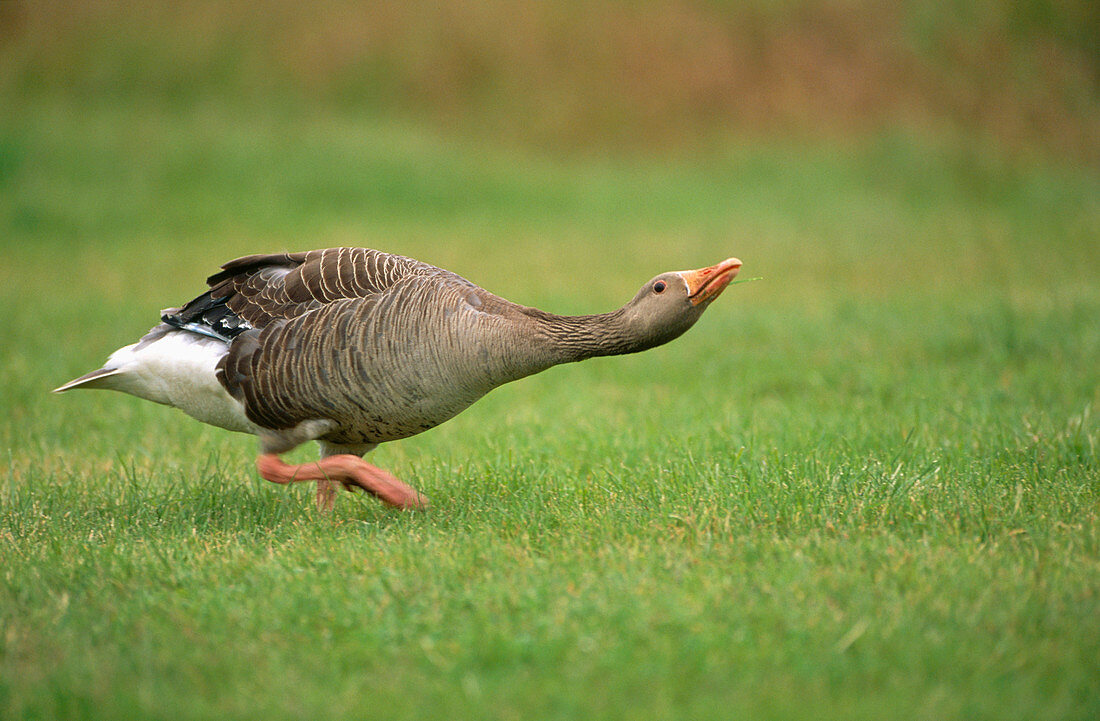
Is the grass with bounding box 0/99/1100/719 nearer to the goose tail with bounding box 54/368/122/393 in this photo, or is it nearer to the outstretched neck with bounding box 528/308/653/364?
the goose tail with bounding box 54/368/122/393

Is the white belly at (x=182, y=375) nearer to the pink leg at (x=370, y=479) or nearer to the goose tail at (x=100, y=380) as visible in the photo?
the goose tail at (x=100, y=380)

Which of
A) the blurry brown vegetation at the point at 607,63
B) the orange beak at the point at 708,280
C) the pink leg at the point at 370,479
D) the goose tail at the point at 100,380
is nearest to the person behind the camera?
the orange beak at the point at 708,280

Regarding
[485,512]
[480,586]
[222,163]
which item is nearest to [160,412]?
[485,512]

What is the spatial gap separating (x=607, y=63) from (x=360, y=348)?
74.7 ft

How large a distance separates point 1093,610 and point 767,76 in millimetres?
24774

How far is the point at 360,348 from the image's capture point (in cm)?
496

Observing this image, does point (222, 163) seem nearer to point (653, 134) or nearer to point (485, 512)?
point (653, 134)

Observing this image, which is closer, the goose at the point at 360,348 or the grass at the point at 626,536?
the grass at the point at 626,536

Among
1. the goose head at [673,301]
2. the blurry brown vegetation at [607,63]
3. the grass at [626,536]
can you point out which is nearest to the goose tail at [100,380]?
the grass at [626,536]

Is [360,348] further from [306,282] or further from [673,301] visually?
[673,301]

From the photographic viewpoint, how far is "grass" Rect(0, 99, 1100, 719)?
3.36 m

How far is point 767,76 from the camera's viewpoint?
26703 mm

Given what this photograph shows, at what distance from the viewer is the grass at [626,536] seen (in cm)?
336

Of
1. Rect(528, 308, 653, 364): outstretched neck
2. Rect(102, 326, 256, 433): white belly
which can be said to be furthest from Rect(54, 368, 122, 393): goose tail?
Rect(528, 308, 653, 364): outstretched neck
